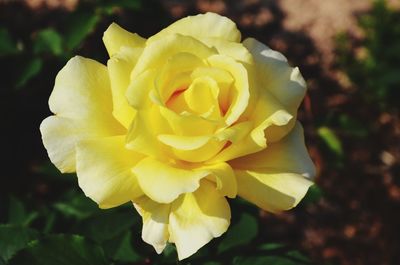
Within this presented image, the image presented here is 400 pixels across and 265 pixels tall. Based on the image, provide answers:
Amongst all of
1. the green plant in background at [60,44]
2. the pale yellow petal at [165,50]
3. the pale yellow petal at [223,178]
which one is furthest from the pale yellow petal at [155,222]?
the green plant in background at [60,44]

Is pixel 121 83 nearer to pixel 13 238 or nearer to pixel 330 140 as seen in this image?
pixel 13 238

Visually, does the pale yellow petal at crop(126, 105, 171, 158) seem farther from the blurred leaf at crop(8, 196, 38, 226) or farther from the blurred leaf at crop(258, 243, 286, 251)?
the blurred leaf at crop(8, 196, 38, 226)

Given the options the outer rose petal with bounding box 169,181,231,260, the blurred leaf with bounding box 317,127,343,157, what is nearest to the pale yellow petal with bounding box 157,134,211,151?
the outer rose petal with bounding box 169,181,231,260

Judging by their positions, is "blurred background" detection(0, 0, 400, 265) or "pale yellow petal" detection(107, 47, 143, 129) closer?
"pale yellow petal" detection(107, 47, 143, 129)

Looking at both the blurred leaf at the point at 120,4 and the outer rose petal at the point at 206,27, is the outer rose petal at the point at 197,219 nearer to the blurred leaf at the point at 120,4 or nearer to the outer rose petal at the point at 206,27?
the outer rose petal at the point at 206,27

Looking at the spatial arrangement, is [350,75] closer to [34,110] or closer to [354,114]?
[354,114]

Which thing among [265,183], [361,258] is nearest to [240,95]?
[265,183]
